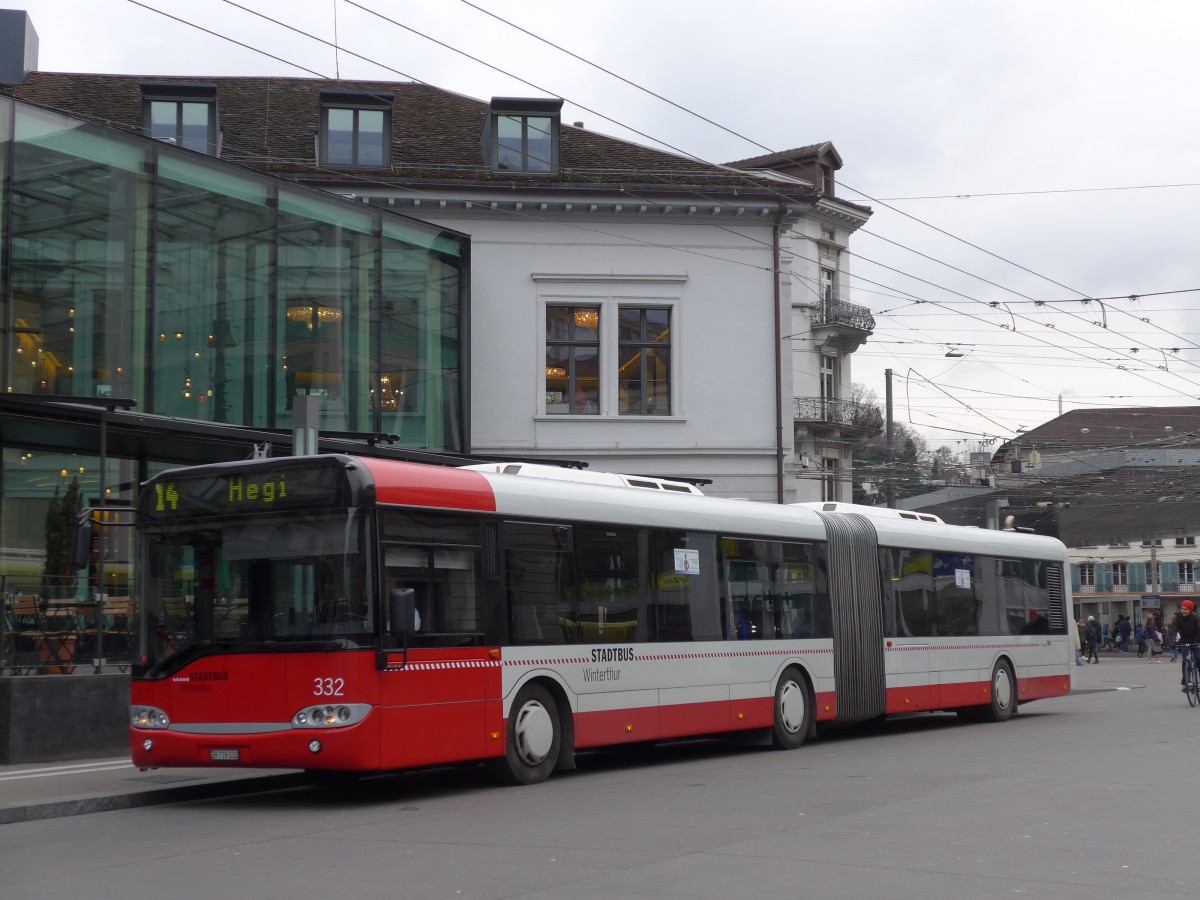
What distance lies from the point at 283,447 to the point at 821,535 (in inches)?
302

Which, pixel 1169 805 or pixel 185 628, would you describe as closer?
pixel 1169 805

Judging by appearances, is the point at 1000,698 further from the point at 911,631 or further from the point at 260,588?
the point at 260,588

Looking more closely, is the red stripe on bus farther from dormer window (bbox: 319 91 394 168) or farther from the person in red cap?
dormer window (bbox: 319 91 394 168)

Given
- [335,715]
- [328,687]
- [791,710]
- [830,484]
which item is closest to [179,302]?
[791,710]

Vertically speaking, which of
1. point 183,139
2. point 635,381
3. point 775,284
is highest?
point 183,139

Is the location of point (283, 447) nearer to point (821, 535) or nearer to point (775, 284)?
point (821, 535)

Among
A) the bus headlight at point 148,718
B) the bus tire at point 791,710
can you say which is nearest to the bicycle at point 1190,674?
the bus tire at point 791,710

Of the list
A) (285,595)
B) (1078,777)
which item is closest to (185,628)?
(285,595)

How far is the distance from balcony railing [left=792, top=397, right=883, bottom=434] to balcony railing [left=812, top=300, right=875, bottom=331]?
10.9 feet

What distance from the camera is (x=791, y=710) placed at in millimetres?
17703

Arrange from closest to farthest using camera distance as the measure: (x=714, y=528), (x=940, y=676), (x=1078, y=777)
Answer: (x=1078, y=777) → (x=714, y=528) → (x=940, y=676)

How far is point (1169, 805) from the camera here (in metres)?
11.3

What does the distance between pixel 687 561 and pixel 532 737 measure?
314 centimetres

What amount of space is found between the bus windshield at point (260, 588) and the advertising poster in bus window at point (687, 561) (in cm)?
469
